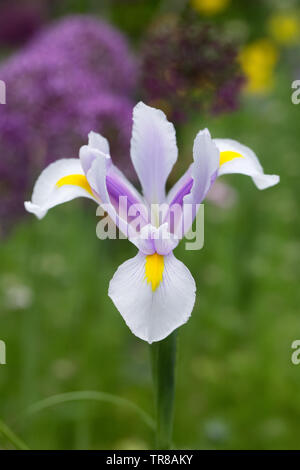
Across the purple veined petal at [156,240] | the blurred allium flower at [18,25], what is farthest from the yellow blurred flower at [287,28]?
the purple veined petal at [156,240]

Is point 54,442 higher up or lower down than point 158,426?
higher up

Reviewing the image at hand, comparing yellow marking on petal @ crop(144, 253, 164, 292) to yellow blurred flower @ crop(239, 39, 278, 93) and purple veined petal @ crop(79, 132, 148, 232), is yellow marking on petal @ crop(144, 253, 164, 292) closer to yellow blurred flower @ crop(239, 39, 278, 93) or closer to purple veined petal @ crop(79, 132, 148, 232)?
purple veined petal @ crop(79, 132, 148, 232)

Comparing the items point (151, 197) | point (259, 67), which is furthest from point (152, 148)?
point (259, 67)

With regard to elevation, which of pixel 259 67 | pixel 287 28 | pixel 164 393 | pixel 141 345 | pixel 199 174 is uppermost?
pixel 287 28

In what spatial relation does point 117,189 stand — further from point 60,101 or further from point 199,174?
point 60,101

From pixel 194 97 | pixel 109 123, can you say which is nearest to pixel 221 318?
pixel 109 123

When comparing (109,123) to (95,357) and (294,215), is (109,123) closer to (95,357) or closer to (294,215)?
(95,357)

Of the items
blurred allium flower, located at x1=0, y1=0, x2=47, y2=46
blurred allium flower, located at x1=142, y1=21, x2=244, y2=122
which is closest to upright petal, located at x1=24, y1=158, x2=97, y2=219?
blurred allium flower, located at x1=142, y1=21, x2=244, y2=122
